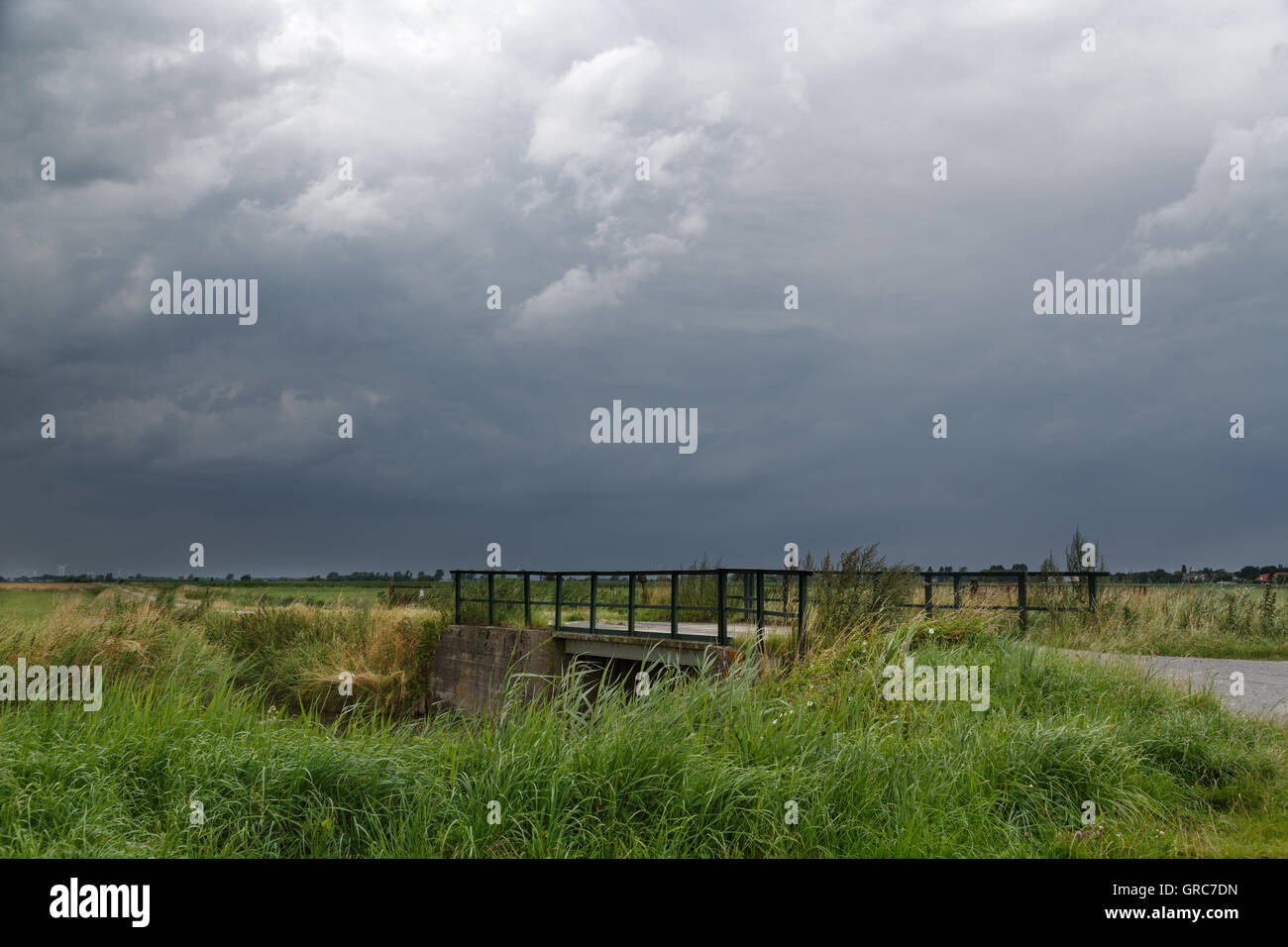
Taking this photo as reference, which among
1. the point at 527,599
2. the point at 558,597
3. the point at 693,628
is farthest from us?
the point at 527,599

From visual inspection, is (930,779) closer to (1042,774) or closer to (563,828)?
(1042,774)

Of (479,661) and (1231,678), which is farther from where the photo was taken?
(479,661)

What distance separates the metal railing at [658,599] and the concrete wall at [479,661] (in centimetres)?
53

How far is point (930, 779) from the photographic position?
6.15m

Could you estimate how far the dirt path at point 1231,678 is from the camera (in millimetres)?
9883

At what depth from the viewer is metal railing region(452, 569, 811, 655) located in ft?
44.4

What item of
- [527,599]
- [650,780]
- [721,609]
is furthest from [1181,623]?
[650,780]

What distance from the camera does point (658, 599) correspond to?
71.0 ft

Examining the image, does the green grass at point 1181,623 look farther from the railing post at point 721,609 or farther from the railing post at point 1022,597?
the railing post at point 721,609

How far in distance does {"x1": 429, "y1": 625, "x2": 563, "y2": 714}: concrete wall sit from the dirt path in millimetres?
10806

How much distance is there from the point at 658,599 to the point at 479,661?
4.63 metres

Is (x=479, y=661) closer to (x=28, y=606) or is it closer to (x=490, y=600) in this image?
(x=490, y=600)

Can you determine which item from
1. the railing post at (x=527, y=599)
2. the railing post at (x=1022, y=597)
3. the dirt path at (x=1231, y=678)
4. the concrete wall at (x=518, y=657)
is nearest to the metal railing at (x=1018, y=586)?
the railing post at (x=1022, y=597)
